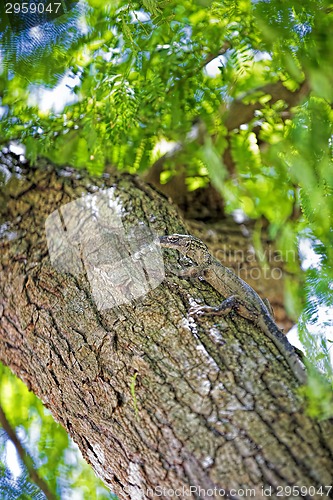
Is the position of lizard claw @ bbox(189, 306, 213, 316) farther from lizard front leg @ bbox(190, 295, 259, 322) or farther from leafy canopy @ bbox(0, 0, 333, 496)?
leafy canopy @ bbox(0, 0, 333, 496)

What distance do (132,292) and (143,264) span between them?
20cm

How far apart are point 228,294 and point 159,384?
657mm

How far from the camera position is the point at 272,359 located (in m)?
2.31

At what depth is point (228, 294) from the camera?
9.01 feet

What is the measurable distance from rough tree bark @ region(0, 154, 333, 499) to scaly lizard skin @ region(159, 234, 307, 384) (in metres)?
0.05

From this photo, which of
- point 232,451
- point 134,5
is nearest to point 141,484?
point 232,451

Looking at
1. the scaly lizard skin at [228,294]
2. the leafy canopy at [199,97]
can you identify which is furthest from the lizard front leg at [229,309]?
→ the leafy canopy at [199,97]

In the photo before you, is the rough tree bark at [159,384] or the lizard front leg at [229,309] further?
the lizard front leg at [229,309]

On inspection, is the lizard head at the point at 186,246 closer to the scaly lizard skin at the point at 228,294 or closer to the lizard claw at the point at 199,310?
the scaly lizard skin at the point at 228,294

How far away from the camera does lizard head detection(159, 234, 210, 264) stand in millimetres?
2871

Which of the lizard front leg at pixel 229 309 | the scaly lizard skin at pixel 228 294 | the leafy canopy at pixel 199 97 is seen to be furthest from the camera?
the lizard front leg at pixel 229 309

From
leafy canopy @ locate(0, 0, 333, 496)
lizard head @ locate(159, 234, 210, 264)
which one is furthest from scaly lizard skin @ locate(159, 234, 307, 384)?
leafy canopy @ locate(0, 0, 333, 496)

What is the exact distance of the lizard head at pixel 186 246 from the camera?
287 centimetres

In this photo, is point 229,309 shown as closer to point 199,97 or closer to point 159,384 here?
point 159,384
